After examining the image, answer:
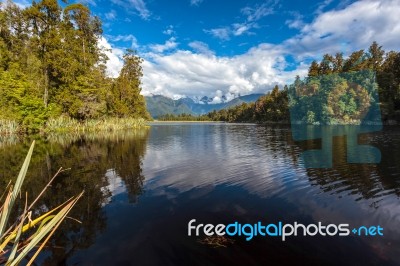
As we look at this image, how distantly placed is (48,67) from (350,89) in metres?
86.3

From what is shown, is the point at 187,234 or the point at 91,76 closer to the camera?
the point at 187,234

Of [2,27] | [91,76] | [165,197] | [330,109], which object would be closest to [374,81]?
[330,109]

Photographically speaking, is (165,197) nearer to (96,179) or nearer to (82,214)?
(82,214)

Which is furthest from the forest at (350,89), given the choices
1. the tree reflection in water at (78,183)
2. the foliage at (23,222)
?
the foliage at (23,222)

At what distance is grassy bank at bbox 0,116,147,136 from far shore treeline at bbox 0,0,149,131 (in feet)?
1.33

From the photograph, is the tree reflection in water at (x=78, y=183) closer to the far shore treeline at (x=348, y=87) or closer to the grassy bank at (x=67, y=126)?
the grassy bank at (x=67, y=126)

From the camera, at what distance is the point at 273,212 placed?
31.5ft

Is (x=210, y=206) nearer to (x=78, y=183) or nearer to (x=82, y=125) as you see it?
(x=78, y=183)

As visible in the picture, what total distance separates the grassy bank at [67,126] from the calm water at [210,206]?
27324 mm

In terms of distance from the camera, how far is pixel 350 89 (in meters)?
79.4

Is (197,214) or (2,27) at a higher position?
(2,27)

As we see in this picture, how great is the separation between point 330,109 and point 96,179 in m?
86.1

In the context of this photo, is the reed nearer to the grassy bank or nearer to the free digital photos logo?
the grassy bank

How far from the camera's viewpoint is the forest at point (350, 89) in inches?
2944
